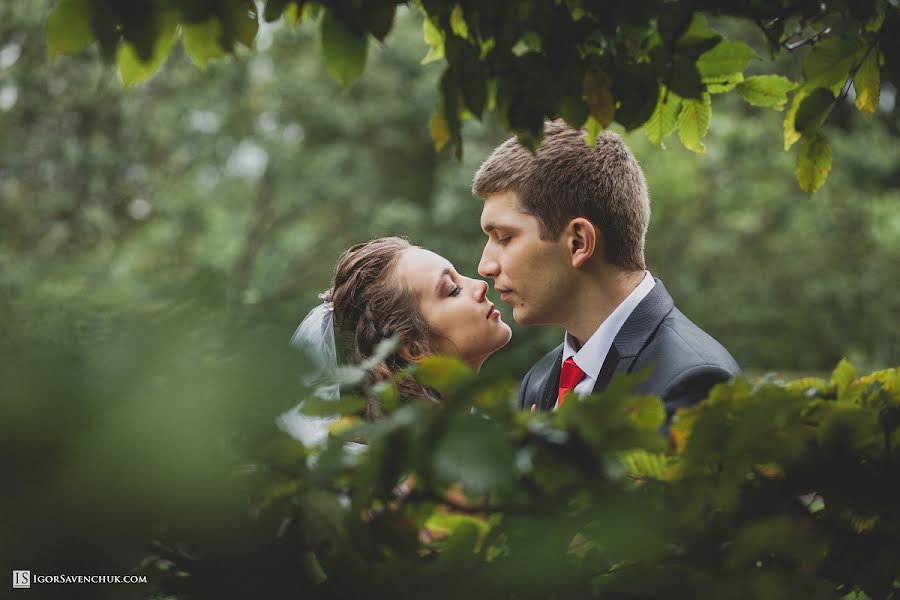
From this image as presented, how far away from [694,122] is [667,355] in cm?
102

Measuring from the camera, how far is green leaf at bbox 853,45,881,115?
1.91 metres

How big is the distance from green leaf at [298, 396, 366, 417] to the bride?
2476 mm

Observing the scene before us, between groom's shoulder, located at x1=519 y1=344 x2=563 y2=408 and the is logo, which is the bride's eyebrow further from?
the is logo

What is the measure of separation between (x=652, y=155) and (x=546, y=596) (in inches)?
532

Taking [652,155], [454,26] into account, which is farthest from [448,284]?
Answer: [652,155]

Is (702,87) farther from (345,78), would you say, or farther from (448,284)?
(448,284)

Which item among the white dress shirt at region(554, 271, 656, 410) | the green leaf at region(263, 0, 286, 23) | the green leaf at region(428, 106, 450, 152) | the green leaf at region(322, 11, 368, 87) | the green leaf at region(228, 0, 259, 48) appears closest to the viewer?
the green leaf at region(228, 0, 259, 48)

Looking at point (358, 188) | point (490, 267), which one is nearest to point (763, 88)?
point (490, 267)

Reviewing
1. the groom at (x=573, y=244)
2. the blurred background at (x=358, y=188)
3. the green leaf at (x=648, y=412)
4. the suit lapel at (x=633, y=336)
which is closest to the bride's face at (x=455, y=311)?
the groom at (x=573, y=244)

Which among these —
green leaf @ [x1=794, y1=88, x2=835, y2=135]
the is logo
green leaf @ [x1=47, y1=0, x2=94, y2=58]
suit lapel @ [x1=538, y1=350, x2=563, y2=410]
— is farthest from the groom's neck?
Result: the is logo

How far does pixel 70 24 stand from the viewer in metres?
1.31

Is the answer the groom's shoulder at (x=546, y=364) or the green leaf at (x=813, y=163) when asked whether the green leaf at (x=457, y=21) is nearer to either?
the green leaf at (x=813, y=163)

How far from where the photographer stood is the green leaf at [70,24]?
1.30m

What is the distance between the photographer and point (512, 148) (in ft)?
12.0
